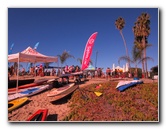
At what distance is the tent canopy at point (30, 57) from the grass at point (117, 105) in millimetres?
1140

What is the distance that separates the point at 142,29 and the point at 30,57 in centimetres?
296

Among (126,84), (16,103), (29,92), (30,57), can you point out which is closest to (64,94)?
(29,92)

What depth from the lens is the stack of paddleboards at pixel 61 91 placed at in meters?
6.04

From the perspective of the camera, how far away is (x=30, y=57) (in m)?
6.29

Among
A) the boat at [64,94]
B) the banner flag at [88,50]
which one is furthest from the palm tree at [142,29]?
the boat at [64,94]

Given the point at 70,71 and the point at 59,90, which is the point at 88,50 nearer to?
the point at 70,71

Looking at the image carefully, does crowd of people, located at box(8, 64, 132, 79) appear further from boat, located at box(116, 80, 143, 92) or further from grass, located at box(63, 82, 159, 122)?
grass, located at box(63, 82, 159, 122)

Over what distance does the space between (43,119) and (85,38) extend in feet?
6.88

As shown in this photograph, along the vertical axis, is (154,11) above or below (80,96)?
above

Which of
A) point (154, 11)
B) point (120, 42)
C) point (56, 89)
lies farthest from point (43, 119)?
point (154, 11)

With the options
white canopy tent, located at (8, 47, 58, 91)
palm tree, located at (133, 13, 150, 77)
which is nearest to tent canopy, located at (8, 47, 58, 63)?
white canopy tent, located at (8, 47, 58, 91)

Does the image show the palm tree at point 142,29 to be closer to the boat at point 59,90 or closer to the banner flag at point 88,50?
the banner flag at point 88,50

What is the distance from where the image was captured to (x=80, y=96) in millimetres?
6141
